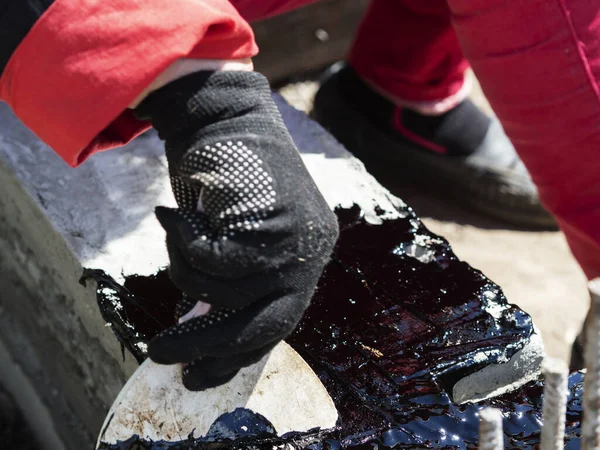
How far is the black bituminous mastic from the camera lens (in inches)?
50.1

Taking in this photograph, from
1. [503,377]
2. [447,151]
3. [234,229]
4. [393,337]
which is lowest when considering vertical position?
[447,151]

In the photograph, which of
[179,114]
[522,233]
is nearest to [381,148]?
[522,233]

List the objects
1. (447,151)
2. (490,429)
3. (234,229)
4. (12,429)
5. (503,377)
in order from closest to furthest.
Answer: (490,429) < (234,229) < (503,377) < (12,429) < (447,151)

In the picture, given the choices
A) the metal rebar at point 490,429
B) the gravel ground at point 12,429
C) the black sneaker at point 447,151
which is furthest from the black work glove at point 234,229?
A: the black sneaker at point 447,151

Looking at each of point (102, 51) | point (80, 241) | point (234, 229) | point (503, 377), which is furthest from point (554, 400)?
point (80, 241)

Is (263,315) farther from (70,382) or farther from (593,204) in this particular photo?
(70,382)

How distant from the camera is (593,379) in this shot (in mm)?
860

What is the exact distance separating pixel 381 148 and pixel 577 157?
1268mm

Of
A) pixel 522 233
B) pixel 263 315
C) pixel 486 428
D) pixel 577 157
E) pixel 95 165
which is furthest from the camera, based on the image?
pixel 522 233

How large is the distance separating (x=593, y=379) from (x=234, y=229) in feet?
1.67

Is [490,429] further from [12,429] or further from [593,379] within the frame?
[12,429]

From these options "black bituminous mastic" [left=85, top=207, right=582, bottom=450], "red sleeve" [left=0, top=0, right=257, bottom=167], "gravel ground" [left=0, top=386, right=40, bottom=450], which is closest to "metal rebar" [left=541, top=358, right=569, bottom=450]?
"black bituminous mastic" [left=85, top=207, right=582, bottom=450]

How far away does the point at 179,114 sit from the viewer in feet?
3.85

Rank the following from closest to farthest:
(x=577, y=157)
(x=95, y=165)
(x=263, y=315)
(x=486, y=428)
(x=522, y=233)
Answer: (x=486, y=428)
(x=263, y=315)
(x=577, y=157)
(x=95, y=165)
(x=522, y=233)
